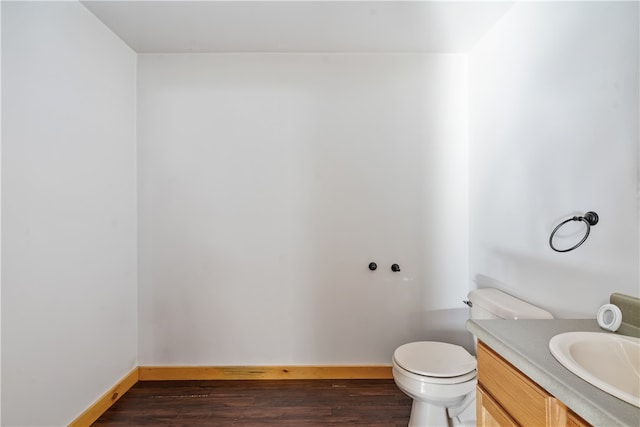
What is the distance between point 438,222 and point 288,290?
3.87 ft

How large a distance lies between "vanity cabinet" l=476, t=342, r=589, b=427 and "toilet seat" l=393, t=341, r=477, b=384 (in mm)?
387

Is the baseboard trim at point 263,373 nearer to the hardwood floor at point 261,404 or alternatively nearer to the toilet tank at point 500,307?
the hardwood floor at point 261,404

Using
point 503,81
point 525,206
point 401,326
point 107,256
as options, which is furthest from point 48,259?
point 503,81

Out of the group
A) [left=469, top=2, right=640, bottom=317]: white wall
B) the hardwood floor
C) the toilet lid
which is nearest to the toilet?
the toilet lid

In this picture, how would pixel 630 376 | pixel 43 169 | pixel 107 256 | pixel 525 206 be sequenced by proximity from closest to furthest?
pixel 630 376 → pixel 43 169 → pixel 525 206 → pixel 107 256

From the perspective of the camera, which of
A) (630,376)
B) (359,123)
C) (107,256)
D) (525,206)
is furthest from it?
(359,123)

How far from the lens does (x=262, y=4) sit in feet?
5.17

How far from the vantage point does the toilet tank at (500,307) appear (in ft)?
4.26

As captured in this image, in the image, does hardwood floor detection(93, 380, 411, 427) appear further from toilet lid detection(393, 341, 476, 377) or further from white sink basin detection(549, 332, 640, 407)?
white sink basin detection(549, 332, 640, 407)

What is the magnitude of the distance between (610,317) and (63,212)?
234 cm

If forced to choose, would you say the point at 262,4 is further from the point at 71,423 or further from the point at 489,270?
the point at 71,423

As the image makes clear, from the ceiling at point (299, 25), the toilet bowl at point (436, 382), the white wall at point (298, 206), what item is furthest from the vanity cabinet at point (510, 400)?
the ceiling at point (299, 25)

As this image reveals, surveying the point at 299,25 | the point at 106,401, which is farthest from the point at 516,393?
the point at 106,401

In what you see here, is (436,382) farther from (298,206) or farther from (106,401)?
(106,401)
